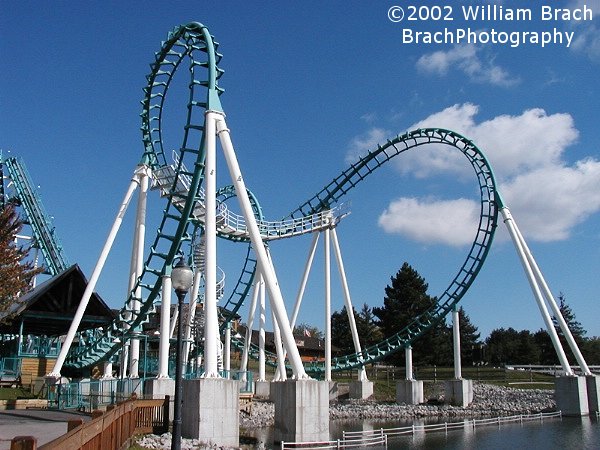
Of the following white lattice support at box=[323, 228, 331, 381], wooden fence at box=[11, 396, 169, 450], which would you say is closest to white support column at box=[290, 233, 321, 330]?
white lattice support at box=[323, 228, 331, 381]

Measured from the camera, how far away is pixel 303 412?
1719cm

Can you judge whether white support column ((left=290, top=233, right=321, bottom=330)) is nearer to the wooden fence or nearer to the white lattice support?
the white lattice support

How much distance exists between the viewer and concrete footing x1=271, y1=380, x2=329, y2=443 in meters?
17.1

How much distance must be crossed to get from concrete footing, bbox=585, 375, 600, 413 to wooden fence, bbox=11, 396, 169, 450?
21.5m

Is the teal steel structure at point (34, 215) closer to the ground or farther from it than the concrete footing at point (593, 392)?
farther from it

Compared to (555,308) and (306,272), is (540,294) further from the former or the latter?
(306,272)

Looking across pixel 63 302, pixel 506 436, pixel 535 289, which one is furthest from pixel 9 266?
pixel 535 289

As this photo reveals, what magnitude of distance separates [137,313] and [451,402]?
1820cm

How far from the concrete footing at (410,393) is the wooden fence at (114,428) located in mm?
20449

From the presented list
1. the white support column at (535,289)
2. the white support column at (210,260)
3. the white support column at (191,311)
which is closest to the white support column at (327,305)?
the white support column at (191,311)

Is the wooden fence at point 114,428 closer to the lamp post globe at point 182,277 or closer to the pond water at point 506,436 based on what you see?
the lamp post globe at point 182,277

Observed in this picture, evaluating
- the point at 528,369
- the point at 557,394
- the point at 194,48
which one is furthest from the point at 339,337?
the point at 194,48

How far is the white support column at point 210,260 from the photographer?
17.0 metres

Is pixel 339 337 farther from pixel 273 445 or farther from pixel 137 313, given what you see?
pixel 273 445
